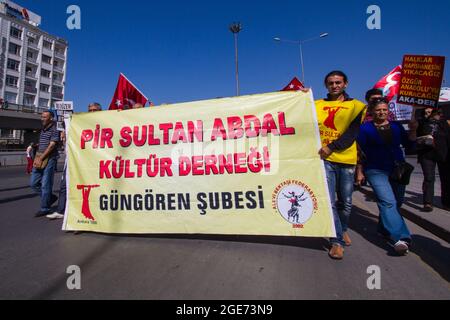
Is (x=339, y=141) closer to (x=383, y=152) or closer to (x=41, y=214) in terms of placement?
(x=383, y=152)

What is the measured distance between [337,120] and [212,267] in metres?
2.07

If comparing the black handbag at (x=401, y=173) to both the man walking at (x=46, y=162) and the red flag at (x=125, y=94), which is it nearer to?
the red flag at (x=125, y=94)

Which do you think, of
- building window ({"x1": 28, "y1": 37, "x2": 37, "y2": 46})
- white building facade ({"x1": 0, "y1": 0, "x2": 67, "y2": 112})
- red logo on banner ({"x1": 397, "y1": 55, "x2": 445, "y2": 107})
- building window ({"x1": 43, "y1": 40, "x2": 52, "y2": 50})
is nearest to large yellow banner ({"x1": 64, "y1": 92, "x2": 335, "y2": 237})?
red logo on banner ({"x1": 397, "y1": 55, "x2": 445, "y2": 107})

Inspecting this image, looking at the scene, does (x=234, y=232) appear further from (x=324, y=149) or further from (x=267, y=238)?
(x=324, y=149)

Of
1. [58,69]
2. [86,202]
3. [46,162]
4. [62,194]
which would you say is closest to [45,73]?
[58,69]

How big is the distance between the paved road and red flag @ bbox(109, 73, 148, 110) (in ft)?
9.27

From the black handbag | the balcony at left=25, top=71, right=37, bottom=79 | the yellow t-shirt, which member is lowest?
the black handbag

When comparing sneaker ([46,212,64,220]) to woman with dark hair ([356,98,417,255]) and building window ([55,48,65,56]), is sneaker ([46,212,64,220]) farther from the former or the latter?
building window ([55,48,65,56])

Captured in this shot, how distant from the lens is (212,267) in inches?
118

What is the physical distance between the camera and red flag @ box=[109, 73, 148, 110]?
6.09m

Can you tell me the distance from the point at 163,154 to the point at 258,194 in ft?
4.35

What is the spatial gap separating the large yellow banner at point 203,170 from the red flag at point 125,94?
1876 millimetres
